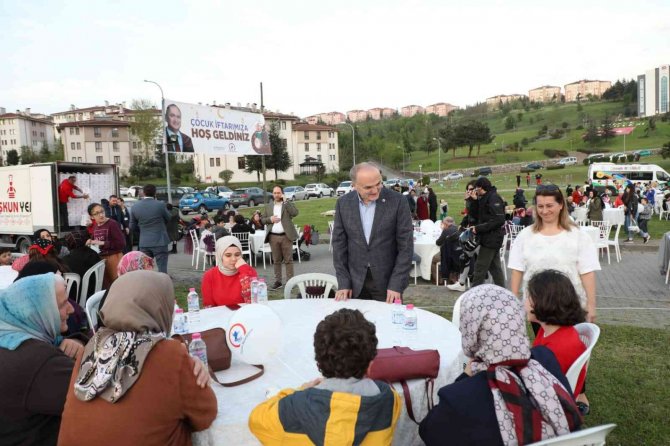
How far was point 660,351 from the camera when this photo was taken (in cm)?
464

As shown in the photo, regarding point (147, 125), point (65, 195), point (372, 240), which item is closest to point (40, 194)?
point (65, 195)

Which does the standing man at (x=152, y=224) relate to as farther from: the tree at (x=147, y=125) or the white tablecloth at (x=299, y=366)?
the tree at (x=147, y=125)

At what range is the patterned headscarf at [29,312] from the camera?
2.05 meters

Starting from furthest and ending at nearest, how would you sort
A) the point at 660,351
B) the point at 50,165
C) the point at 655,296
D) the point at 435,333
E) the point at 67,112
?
the point at 67,112 < the point at 50,165 < the point at 655,296 < the point at 660,351 < the point at 435,333

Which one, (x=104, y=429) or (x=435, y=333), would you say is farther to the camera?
(x=435, y=333)

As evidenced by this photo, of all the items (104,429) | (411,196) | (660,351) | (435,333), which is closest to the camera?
(104,429)

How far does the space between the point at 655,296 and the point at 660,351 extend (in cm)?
300

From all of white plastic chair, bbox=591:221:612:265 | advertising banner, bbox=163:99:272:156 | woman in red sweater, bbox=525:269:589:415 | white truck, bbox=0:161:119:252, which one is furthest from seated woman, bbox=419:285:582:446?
white truck, bbox=0:161:119:252

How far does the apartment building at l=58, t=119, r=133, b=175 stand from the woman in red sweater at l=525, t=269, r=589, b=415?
6586 cm

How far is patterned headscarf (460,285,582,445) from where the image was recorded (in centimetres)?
167

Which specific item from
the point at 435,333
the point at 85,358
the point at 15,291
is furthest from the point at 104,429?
the point at 435,333

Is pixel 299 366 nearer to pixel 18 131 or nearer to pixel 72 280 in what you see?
pixel 72 280

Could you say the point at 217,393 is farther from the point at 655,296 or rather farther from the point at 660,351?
the point at 655,296

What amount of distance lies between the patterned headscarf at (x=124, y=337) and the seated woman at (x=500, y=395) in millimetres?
1149
